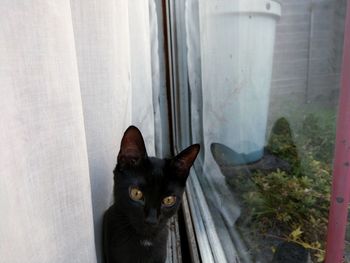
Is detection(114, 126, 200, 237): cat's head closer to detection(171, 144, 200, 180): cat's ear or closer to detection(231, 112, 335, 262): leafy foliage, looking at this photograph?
detection(171, 144, 200, 180): cat's ear

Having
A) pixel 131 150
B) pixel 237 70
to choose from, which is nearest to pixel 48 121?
pixel 131 150

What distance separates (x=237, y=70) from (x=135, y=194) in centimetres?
49

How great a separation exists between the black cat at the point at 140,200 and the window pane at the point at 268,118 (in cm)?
20

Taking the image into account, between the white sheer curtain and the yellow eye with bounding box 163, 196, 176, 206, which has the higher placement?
the white sheer curtain

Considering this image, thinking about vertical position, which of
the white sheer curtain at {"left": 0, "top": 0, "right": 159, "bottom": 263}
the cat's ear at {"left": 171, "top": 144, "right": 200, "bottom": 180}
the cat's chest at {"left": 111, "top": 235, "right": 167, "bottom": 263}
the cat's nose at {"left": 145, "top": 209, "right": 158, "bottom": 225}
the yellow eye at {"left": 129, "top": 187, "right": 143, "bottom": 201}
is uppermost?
the white sheer curtain at {"left": 0, "top": 0, "right": 159, "bottom": 263}

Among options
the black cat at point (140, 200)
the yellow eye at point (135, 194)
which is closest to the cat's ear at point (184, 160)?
the black cat at point (140, 200)

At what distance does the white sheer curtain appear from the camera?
35 centimetres

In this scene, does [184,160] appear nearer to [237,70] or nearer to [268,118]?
[268,118]

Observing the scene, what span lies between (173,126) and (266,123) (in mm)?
1269

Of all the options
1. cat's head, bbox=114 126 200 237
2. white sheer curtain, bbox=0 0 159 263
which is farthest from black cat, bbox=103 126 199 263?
white sheer curtain, bbox=0 0 159 263

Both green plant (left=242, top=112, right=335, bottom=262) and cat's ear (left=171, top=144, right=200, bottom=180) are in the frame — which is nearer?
green plant (left=242, top=112, right=335, bottom=262)

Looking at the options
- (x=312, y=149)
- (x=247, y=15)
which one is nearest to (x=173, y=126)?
(x=247, y=15)

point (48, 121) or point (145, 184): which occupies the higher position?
point (48, 121)

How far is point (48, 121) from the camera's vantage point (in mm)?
398
